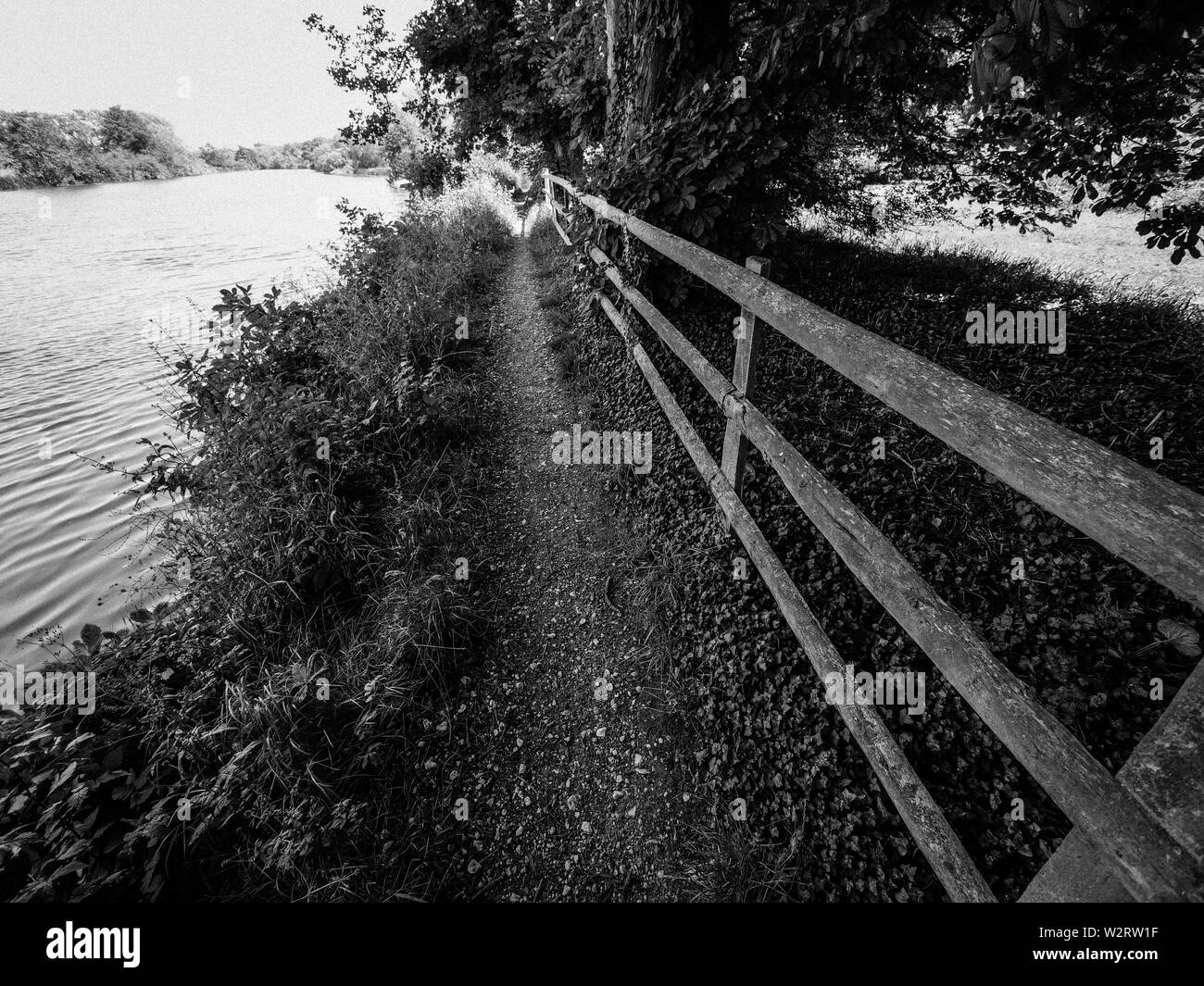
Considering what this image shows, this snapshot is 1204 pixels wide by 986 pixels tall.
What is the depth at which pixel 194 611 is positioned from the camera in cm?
322

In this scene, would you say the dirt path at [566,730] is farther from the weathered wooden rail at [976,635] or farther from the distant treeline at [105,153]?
the distant treeline at [105,153]

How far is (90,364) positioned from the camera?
24.0 feet

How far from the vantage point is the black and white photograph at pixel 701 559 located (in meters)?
1.71

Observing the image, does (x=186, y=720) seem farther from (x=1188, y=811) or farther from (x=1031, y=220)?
(x=1031, y=220)

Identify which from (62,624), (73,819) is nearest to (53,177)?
(62,624)

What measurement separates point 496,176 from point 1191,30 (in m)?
21.9

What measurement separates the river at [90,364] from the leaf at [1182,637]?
633cm
